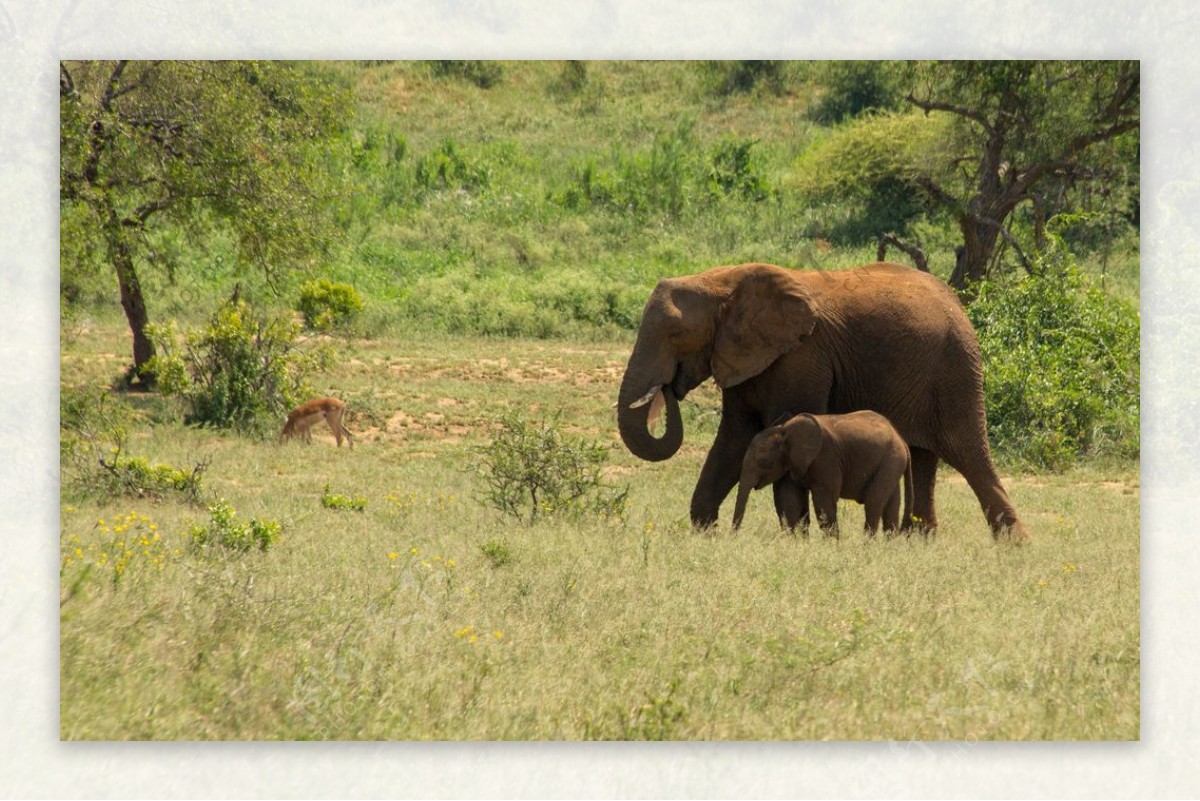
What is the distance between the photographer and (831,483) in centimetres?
1121

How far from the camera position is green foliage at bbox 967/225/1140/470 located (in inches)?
631

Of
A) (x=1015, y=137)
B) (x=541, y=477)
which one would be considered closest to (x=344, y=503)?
(x=541, y=477)

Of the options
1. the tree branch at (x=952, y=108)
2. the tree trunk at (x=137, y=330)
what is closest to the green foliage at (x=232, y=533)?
the tree trunk at (x=137, y=330)

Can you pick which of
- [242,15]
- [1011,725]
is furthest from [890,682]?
[242,15]

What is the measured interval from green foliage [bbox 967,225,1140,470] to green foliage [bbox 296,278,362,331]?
9.04 metres

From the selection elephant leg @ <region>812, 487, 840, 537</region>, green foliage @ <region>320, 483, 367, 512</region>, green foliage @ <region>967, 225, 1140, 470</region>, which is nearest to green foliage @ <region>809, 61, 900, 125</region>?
green foliage @ <region>967, 225, 1140, 470</region>

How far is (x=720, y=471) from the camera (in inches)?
464

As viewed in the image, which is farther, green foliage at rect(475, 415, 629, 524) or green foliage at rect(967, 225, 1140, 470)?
green foliage at rect(967, 225, 1140, 470)

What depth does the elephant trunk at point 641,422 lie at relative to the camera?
36.5 feet

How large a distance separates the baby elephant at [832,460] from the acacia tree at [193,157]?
18.0ft

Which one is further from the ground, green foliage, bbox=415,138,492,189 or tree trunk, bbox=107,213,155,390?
green foliage, bbox=415,138,492,189

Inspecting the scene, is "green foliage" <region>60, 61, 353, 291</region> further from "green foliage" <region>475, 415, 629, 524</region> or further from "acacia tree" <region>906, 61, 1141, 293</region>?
"acacia tree" <region>906, 61, 1141, 293</region>

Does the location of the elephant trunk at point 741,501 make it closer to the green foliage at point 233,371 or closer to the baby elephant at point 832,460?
the baby elephant at point 832,460

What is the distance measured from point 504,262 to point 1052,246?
11011mm
